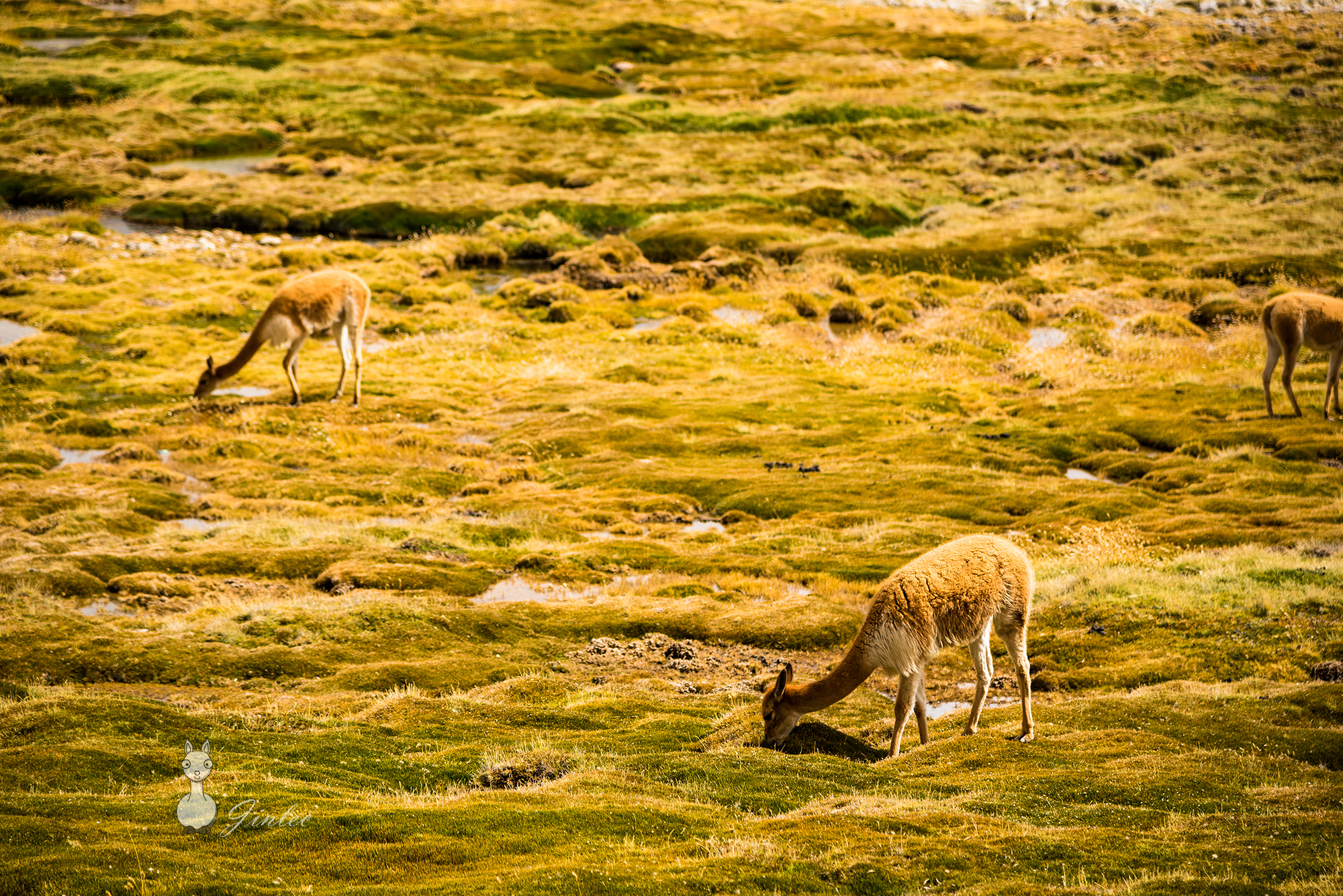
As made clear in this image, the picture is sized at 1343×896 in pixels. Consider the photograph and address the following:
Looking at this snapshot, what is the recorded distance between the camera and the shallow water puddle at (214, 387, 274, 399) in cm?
4543

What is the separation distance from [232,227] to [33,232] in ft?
43.6

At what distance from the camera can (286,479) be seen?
1454 inches

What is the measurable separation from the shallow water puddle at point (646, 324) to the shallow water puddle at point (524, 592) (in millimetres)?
30531

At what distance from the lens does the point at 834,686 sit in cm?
1708

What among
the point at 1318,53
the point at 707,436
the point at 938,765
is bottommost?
the point at 707,436

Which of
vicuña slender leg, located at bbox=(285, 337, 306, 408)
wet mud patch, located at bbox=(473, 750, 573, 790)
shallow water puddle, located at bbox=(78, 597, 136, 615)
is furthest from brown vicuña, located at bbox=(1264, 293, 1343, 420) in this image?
shallow water puddle, located at bbox=(78, 597, 136, 615)

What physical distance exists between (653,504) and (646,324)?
87.9ft

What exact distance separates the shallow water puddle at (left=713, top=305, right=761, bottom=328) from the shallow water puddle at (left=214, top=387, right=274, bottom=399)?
2594 centimetres

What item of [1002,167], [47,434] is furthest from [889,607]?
[1002,167]

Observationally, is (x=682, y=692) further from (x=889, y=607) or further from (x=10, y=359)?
(x=10, y=359)

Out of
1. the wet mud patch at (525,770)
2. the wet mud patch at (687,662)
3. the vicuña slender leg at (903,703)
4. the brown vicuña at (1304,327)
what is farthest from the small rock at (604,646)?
the brown vicuña at (1304,327)

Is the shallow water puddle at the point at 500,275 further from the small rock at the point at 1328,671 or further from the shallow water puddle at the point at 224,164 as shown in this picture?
the small rock at the point at 1328,671

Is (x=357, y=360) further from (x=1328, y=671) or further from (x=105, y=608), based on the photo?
(x=1328, y=671)

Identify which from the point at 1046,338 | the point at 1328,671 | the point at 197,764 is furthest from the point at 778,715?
the point at 1046,338
